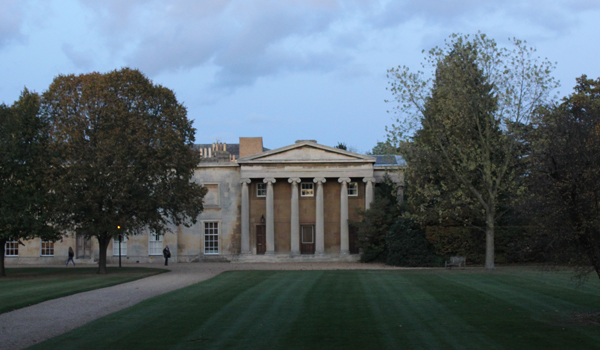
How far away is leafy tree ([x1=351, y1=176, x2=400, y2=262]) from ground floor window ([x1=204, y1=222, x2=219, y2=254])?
38.1 feet

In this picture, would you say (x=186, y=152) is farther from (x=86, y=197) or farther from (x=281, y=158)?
(x=281, y=158)

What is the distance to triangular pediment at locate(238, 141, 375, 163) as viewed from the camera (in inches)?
1769

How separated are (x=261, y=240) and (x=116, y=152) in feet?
64.2

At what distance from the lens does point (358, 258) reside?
4416cm

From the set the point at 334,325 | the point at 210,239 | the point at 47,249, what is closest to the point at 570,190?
the point at 334,325

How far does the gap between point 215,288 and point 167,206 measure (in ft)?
36.4

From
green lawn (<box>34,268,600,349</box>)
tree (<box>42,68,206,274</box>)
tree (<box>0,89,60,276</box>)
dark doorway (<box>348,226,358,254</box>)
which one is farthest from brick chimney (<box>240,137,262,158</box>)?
green lawn (<box>34,268,600,349</box>)

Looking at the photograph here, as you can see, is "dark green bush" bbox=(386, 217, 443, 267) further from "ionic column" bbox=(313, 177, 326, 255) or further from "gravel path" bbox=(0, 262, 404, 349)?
"gravel path" bbox=(0, 262, 404, 349)

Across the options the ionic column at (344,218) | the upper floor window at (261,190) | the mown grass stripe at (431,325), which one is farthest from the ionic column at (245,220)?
the mown grass stripe at (431,325)

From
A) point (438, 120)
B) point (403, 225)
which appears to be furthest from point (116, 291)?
point (403, 225)

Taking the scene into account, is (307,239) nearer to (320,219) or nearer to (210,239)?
(320,219)

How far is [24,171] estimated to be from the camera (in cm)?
3084

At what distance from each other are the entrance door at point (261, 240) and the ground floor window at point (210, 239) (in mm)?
3215

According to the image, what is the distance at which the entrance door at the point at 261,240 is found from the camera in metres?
46.8
